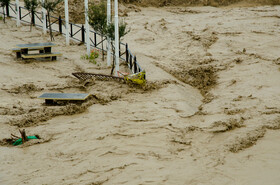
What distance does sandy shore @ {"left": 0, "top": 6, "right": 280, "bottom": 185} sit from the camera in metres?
5.49

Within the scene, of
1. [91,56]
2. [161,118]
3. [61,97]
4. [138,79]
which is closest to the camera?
Answer: [161,118]

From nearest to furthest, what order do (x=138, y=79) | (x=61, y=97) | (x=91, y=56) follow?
1. (x=61, y=97)
2. (x=138, y=79)
3. (x=91, y=56)

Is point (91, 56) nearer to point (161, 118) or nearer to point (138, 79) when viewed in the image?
point (138, 79)

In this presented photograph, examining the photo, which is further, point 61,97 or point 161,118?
point 61,97

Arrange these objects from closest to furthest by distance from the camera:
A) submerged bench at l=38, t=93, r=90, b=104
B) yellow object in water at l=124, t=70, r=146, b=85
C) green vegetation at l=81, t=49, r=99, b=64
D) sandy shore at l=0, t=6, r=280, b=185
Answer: sandy shore at l=0, t=6, r=280, b=185
submerged bench at l=38, t=93, r=90, b=104
yellow object in water at l=124, t=70, r=146, b=85
green vegetation at l=81, t=49, r=99, b=64

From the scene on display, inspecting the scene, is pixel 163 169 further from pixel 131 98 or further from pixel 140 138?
pixel 131 98

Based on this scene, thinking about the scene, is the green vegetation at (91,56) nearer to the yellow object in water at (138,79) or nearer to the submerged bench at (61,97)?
the yellow object in water at (138,79)

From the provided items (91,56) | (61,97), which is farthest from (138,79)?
(91,56)

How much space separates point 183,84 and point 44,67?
5147 millimetres

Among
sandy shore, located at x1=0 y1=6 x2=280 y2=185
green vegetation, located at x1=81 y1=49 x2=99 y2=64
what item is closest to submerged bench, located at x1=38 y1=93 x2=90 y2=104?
sandy shore, located at x1=0 y1=6 x2=280 y2=185

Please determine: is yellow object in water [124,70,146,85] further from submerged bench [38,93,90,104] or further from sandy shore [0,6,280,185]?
submerged bench [38,93,90,104]

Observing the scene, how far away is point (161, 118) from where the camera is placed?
25.6 ft

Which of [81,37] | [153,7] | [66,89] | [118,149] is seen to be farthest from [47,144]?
[153,7]

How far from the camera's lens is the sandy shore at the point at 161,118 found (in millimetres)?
5488
